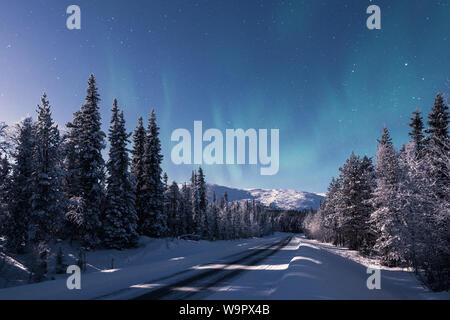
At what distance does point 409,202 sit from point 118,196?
82.4 ft

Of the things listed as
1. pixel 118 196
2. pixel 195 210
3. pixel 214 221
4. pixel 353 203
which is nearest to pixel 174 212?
pixel 195 210

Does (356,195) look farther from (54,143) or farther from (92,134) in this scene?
(54,143)

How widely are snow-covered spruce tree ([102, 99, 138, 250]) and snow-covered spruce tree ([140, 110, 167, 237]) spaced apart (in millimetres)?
3447

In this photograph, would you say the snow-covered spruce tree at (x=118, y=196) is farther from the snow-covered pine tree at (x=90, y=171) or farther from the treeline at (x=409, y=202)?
the treeline at (x=409, y=202)

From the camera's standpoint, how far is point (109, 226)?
976 inches

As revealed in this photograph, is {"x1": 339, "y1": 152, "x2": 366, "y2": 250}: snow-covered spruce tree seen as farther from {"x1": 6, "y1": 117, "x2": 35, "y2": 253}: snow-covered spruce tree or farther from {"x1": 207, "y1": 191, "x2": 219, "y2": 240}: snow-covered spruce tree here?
{"x1": 6, "y1": 117, "x2": 35, "y2": 253}: snow-covered spruce tree

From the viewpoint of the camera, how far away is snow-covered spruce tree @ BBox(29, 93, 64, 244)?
62.6ft

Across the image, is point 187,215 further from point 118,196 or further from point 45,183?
point 45,183

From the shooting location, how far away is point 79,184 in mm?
23969

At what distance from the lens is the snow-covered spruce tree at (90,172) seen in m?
23.2

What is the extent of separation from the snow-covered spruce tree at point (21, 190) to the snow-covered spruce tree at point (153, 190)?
11.7 meters

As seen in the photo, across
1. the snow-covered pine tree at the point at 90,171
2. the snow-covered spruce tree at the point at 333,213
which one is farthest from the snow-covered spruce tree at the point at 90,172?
the snow-covered spruce tree at the point at 333,213

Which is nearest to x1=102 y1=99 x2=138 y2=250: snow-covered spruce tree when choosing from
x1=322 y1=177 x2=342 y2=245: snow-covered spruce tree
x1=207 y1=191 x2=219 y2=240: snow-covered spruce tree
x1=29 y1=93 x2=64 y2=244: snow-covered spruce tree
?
x1=29 y1=93 x2=64 y2=244: snow-covered spruce tree
